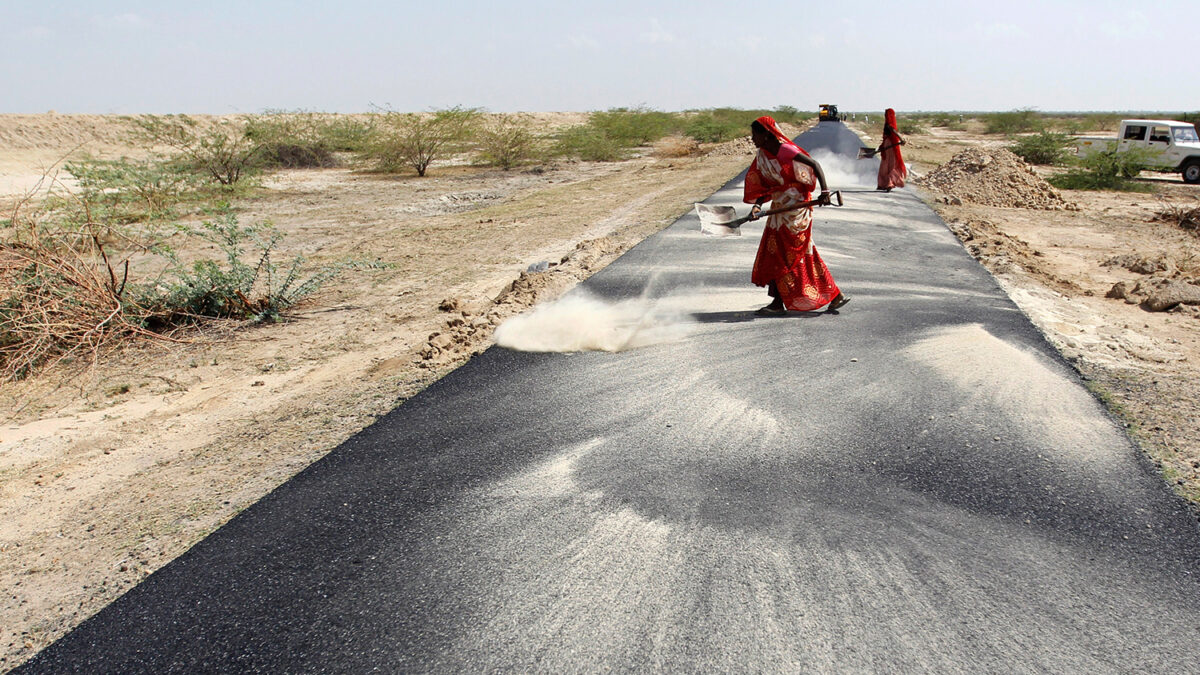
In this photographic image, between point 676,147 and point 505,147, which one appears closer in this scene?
point 505,147

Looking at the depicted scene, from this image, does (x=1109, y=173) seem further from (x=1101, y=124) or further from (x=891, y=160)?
(x=1101, y=124)

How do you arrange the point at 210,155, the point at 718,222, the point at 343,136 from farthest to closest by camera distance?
the point at 343,136
the point at 210,155
the point at 718,222

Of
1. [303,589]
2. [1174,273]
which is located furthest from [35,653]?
[1174,273]

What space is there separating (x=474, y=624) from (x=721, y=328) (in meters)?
3.82

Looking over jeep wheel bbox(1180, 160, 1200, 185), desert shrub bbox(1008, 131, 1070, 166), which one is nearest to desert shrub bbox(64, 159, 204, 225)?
jeep wheel bbox(1180, 160, 1200, 185)

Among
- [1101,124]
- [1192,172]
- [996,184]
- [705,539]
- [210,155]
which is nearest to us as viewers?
[705,539]

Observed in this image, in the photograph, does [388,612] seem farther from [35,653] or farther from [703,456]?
[703,456]

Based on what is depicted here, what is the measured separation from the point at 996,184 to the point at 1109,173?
6.14 m

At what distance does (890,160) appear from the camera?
14.7m

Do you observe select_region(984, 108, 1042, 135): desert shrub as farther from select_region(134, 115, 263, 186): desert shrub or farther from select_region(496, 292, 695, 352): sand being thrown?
select_region(496, 292, 695, 352): sand being thrown

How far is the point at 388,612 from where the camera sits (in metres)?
2.67

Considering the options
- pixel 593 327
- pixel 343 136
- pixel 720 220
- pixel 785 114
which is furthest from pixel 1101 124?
pixel 593 327

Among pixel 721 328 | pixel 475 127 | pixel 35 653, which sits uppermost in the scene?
pixel 475 127

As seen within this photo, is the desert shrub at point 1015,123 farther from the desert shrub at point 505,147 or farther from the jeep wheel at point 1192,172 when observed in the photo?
the desert shrub at point 505,147
